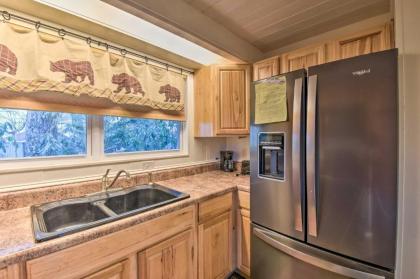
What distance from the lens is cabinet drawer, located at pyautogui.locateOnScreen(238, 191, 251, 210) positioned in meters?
1.84

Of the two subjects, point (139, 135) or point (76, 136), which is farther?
point (139, 135)

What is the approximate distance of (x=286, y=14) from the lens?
1678 millimetres

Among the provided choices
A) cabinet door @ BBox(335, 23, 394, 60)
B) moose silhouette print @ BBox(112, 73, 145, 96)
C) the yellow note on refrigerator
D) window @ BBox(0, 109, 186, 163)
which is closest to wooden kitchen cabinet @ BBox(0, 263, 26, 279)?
window @ BBox(0, 109, 186, 163)

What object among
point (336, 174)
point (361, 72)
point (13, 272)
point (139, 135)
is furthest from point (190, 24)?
point (13, 272)

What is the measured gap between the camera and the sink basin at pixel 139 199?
1527 mm

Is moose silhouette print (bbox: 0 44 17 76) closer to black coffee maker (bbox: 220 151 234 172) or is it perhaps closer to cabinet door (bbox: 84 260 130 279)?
cabinet door (bbox: 84 260 130 279)

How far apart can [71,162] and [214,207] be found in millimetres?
1136

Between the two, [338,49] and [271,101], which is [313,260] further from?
[338,49]

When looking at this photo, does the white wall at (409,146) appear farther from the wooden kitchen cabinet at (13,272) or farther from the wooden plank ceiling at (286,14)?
the wooden kitchen cabinet at (13,272)

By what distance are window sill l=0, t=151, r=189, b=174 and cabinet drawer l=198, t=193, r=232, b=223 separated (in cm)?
73

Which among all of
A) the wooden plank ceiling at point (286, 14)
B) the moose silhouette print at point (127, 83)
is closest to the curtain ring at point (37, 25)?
the moose silhouette print at point (127, 83)

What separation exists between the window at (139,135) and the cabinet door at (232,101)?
52 centimetres

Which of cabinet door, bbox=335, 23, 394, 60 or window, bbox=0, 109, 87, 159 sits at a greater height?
cabinet door, bbox=335, 23, 394, 60

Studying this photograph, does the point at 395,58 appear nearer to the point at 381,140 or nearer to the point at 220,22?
the point at 381,140
